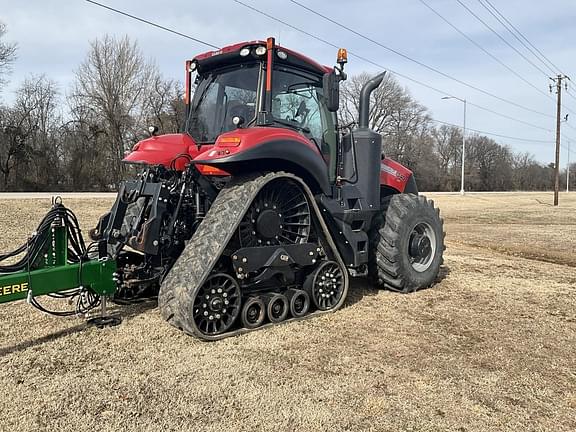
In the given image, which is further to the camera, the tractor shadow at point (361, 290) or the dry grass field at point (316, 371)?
the tractor shadow at point (361, 290)

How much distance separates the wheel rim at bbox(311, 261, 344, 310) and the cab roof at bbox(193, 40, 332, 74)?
214 cm

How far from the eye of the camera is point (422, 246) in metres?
6.55

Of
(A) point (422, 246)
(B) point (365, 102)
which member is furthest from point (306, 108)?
(A) point (422, 246)

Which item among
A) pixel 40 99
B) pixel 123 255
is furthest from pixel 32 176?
pixel 123 255

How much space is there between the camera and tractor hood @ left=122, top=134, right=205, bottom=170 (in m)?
5.20

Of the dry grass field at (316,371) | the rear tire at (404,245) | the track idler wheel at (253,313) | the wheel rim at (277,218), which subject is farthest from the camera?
the rear tire at (404,245)

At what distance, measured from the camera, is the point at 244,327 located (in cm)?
464

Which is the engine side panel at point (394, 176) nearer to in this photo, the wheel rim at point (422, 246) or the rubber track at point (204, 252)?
the wheel rim at point (422, 246)

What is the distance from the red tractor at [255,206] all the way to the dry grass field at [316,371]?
37 cm

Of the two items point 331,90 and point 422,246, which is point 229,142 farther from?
point 422,246

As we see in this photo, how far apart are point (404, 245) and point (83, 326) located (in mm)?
3706

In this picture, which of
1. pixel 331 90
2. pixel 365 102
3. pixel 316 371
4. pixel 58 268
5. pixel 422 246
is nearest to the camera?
pixel 316 371

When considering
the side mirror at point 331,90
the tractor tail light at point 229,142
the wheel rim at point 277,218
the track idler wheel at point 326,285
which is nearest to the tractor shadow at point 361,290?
the track idler wheel at point 326,285

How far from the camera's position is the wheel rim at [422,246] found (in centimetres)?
648
